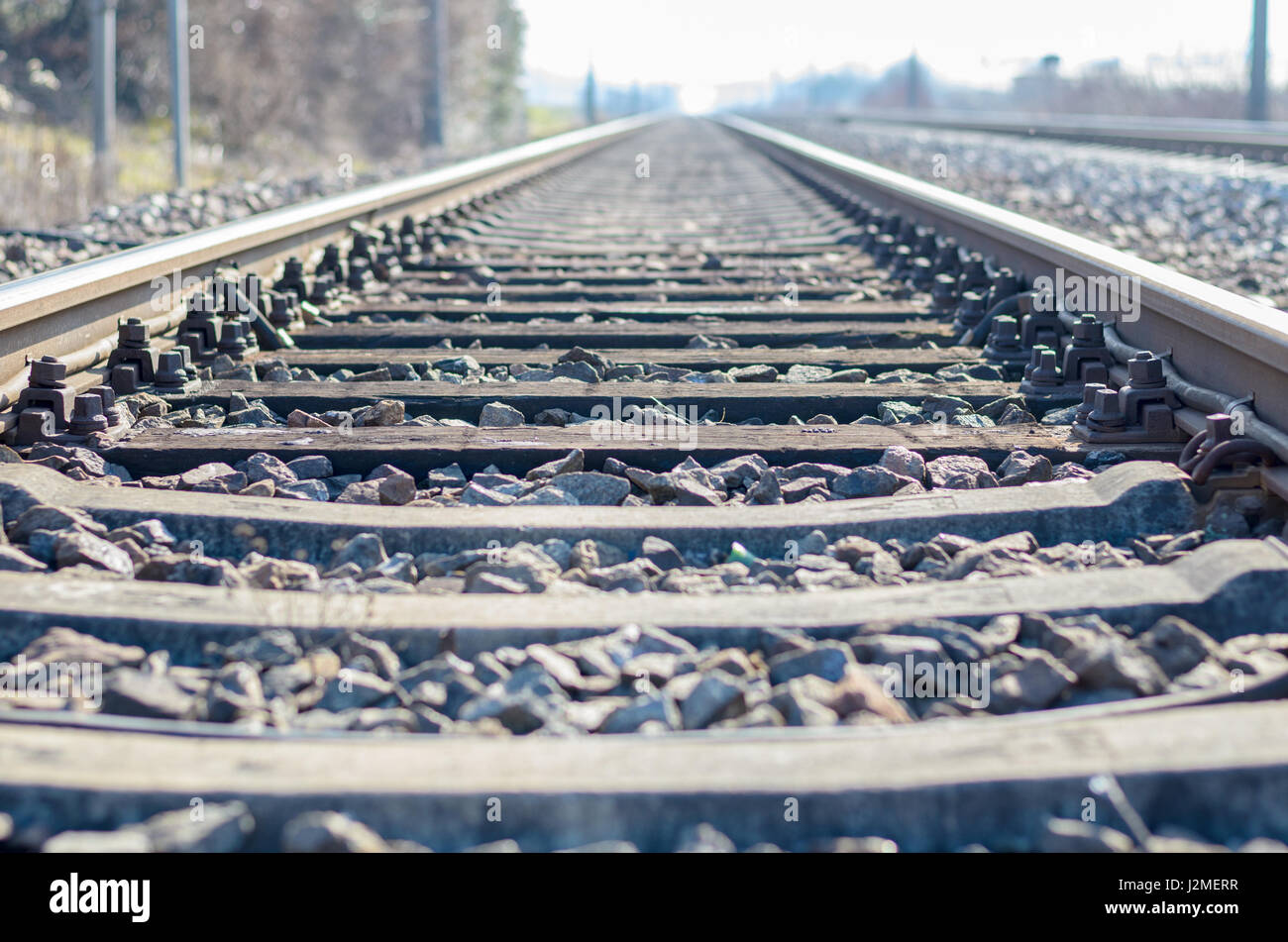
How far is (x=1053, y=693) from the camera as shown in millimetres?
1772

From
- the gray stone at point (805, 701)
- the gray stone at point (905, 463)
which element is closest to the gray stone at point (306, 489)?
the gray stone at point (905, 463)

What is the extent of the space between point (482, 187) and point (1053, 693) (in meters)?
8.07

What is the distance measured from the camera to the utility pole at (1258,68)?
2420cm

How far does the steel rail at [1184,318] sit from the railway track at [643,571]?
0.05 feet

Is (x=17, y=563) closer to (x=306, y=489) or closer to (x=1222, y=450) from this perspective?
(x=306, y=489)

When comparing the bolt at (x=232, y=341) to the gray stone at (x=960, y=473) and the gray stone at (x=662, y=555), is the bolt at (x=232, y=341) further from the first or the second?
the gray stone at (x=960, y=473)

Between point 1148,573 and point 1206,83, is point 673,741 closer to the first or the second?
point 1148,573

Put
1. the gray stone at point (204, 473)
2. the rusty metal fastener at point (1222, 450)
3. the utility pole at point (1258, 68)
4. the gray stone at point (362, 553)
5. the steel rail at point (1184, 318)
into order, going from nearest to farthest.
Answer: the gray stone at point (362, 553) → the rusty metal fastener at point (1222, 450) → the steel rail at point (1184, 318) → the gray stone at point (204, 473) → the utility pole at point (1258, 68)

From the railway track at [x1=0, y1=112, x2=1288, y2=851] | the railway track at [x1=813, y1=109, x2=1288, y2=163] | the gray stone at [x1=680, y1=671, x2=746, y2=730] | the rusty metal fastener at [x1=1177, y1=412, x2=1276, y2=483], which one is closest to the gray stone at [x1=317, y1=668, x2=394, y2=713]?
the railway track at [x1=0, y1=112, x2=1288, y2=851]

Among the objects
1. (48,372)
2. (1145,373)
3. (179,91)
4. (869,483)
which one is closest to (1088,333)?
(1145,373)

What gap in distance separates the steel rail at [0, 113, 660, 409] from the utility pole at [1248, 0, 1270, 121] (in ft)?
75.1

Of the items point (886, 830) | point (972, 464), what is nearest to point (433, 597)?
point (886, 830)

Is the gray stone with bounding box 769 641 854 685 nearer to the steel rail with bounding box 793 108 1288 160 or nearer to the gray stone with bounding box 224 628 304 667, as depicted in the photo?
the gray stone with bounding box 224 628 304 667

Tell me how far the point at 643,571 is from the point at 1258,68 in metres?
26.4
